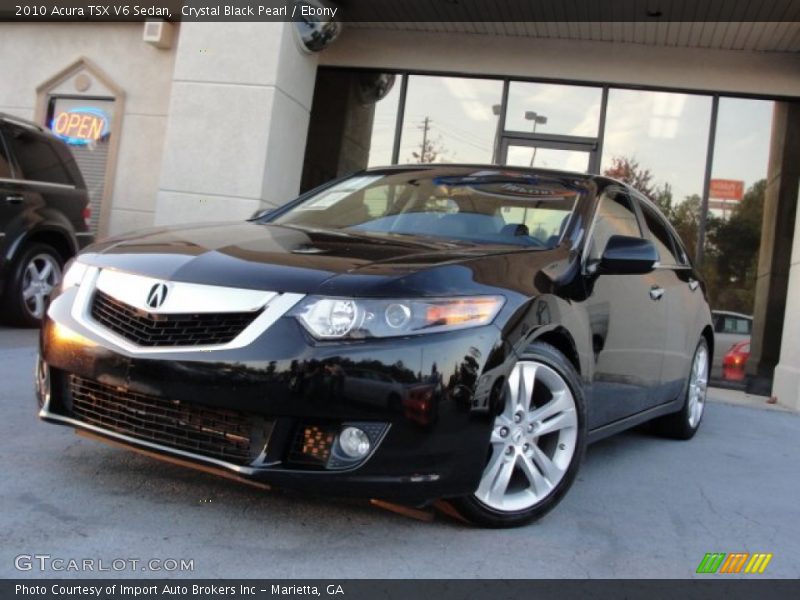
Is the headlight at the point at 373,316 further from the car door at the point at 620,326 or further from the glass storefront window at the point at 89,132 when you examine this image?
the glass storefront window at the point at 89,132

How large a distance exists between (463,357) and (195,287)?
93cm

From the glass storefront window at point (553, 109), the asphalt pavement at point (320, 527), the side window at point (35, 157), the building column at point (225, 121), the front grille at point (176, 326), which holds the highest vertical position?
the glass storefront window at point (553, 109)

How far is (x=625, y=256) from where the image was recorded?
3.48 metres

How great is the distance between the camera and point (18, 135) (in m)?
6.73

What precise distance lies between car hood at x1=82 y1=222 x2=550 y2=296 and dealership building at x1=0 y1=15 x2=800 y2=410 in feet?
17.7

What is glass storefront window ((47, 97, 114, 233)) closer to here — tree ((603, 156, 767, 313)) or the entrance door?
the entrance door

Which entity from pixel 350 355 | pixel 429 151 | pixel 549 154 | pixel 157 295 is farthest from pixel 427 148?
pixel 350 355

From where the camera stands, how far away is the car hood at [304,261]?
2617mm

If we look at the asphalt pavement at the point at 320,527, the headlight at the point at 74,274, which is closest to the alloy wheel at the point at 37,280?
the asphalt pavement at the point at 320,527

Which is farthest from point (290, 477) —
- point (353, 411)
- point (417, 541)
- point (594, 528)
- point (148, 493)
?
point (594, 528)

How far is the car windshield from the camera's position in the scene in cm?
360

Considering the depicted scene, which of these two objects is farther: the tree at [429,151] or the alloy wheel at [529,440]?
the tree at [429,151]

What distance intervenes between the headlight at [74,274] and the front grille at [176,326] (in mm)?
324
